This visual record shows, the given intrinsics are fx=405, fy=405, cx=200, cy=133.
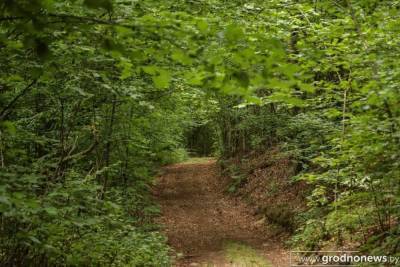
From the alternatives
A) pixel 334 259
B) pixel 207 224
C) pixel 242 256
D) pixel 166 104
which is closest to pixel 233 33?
pixel 334 259

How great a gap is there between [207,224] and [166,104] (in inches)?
213

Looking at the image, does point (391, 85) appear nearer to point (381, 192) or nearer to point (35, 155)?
point (381, 192)

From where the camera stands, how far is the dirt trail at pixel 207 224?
11.1 meters

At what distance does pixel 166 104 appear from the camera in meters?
11.9

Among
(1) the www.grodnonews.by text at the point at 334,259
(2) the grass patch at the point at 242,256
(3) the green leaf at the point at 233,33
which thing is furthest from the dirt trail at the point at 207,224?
(3) the green leaf at the point at 233,33

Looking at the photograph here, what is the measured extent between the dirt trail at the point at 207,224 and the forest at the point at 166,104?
14cm

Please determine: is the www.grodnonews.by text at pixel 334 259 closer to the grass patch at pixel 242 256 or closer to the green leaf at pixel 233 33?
the grass patch at pixel 242 256

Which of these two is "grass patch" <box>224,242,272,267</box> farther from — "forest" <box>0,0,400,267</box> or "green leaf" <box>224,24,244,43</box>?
"green leaf" <box>224,24,244,43</box>

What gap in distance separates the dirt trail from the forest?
0.14m

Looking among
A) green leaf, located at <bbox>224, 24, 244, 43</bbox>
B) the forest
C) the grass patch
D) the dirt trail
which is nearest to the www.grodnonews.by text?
the forest

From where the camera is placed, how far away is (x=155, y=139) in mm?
15320

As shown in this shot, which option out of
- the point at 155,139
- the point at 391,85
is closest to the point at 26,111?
the point at 391,85

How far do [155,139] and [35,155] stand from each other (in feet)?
23.2

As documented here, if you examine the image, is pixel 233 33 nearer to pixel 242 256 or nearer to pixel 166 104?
pixel 242 256
